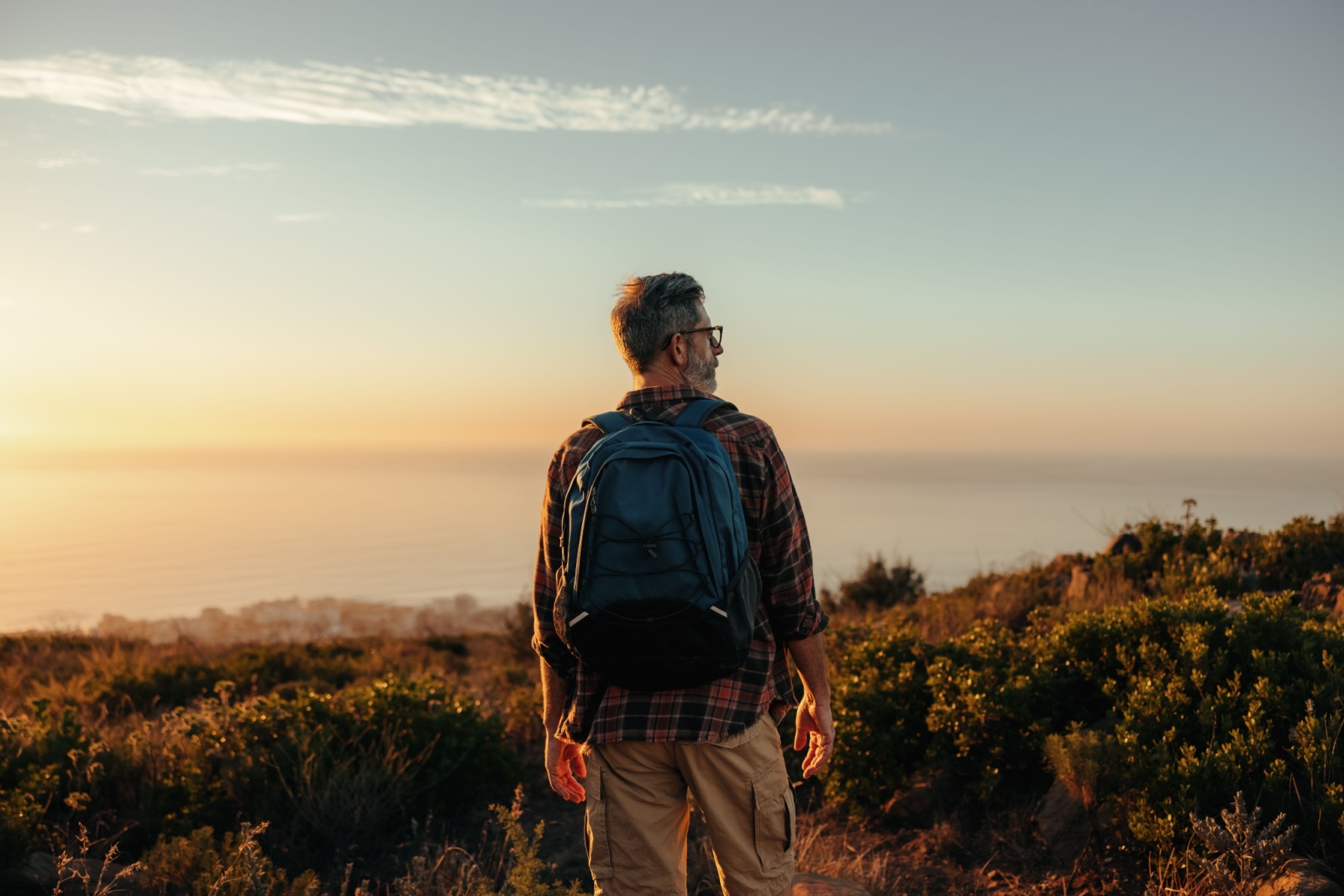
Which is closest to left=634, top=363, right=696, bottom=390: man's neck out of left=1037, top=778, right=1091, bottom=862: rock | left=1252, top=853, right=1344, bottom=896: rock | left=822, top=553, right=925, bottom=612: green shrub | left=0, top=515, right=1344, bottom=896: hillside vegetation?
left=0, top=515, right=1344, bottom=896: hillside vegetation

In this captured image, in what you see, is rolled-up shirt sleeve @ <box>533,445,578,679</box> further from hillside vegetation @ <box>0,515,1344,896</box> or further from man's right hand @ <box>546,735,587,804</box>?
hillside vegetation @ <box>0,515,1344,896</box>

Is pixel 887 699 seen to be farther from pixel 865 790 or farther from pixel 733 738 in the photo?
pixel 733 738

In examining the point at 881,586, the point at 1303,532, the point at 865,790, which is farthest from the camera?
the point at 881,586

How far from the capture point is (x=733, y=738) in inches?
84.0

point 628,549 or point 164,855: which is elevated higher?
point 628,549

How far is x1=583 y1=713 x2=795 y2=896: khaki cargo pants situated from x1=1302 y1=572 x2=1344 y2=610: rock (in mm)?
4951

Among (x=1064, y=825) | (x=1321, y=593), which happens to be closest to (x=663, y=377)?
(x=1064, y=825)

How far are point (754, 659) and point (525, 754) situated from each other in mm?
4371

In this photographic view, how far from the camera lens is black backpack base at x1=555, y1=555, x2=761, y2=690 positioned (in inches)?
76.1

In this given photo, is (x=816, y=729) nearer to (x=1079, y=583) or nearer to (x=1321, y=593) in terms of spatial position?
(x=1321, y=593)

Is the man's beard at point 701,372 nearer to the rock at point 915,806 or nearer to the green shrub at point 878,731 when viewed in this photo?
the green shrub at point 878,731

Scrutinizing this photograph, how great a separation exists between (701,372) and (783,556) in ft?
1.80

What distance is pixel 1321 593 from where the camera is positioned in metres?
5.59

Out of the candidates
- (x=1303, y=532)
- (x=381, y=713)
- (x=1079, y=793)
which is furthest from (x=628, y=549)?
(x=1303, y=532)
